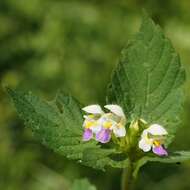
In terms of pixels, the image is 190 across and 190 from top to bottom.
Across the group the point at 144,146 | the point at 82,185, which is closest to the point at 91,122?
the point at 144,146

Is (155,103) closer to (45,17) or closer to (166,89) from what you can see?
(166,89)

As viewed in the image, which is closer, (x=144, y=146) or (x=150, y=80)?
(x=144, y=146)

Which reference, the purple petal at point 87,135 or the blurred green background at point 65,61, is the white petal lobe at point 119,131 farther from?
the blurred green background at point 65,61

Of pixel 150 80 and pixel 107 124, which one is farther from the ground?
pixel 150 80

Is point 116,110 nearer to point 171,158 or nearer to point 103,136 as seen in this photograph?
point 103,136

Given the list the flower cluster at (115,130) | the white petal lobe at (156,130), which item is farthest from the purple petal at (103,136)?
the white petal lobe at (156,130)

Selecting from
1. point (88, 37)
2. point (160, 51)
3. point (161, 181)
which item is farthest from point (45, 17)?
point (160, 51)
